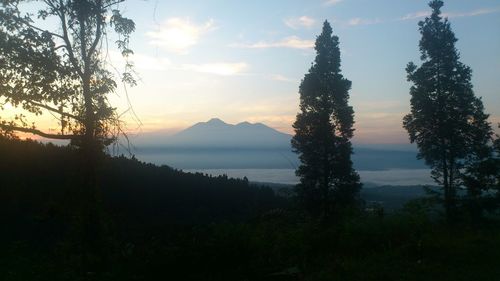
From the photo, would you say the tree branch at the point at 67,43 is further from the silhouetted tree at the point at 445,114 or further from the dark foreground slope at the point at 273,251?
the silhouetted tree at the point at 445,114

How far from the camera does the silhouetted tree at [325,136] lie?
25250 millimetres

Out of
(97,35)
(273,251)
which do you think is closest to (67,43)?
(97,35)

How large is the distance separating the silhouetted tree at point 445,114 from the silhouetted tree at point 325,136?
3.72 m

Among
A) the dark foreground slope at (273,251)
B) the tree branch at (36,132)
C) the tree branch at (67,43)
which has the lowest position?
the dark foreground slope at (273,251)

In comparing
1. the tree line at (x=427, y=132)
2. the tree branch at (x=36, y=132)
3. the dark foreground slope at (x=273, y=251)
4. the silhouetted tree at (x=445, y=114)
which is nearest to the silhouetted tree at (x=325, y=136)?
the tree line at (x=427, y=132)

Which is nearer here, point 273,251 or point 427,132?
point 273,251

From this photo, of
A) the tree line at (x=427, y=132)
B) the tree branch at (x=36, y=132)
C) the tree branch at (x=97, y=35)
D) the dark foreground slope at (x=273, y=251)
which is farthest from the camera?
the tree line at (x=427, y=132)

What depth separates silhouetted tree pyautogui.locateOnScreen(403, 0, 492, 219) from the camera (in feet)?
76.7

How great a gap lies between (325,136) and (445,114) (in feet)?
21.3

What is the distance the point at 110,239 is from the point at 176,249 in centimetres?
350

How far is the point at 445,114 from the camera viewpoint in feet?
77.7

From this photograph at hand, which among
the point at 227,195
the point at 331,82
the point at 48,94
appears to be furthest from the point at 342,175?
the point at 227,195

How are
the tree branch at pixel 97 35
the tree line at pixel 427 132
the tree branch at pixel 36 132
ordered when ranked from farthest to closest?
the tree line at pixel 427 132 → the tree branch at pixel 97 35 → the tree branch at pixel 36 132

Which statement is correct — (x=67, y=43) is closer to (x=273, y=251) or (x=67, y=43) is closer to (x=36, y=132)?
(x=36, y=132)
